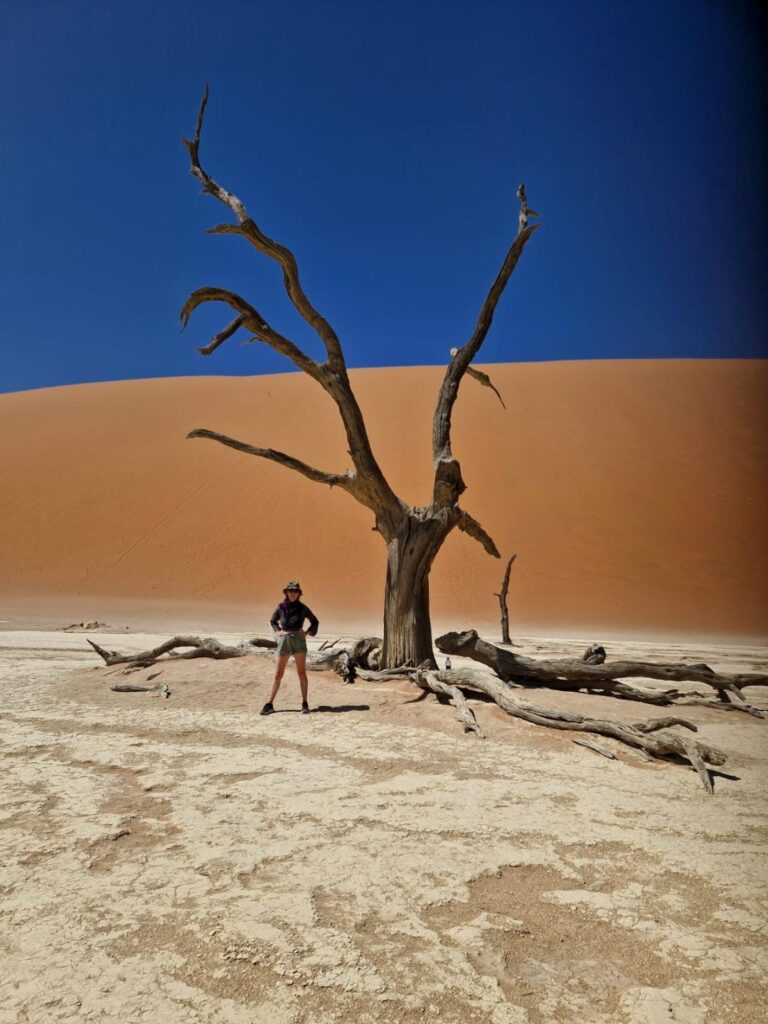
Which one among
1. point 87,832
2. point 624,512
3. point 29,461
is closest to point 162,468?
point 29,461

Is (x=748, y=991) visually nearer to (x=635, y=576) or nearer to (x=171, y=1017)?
(x=171, y=1017)

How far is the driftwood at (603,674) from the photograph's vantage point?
654 centimetres

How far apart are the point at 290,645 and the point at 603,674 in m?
3.32

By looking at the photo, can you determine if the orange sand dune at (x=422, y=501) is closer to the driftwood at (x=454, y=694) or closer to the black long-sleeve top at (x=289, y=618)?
the driftwood at (x=454, y=694)

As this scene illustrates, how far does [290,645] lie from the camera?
5.86m

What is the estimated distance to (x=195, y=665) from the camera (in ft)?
24.9

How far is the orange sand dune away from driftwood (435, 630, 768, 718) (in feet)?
34.3

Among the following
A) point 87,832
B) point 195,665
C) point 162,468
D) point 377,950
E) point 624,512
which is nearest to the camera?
point 377,950

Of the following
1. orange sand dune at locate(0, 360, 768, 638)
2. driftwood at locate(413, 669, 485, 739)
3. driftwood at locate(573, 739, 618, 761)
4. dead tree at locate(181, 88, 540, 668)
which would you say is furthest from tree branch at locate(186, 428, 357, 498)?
orange sand dune at locate(0, 360, 768, 638)

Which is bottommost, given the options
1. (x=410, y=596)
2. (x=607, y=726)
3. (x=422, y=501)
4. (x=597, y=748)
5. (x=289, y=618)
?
(x=597, y=748)

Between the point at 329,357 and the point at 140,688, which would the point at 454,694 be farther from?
the point at 329,357

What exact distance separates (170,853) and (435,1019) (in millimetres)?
1399

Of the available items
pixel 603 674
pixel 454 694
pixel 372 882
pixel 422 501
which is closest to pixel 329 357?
pixel 454 694

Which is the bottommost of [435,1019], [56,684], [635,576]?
[435,1019]
